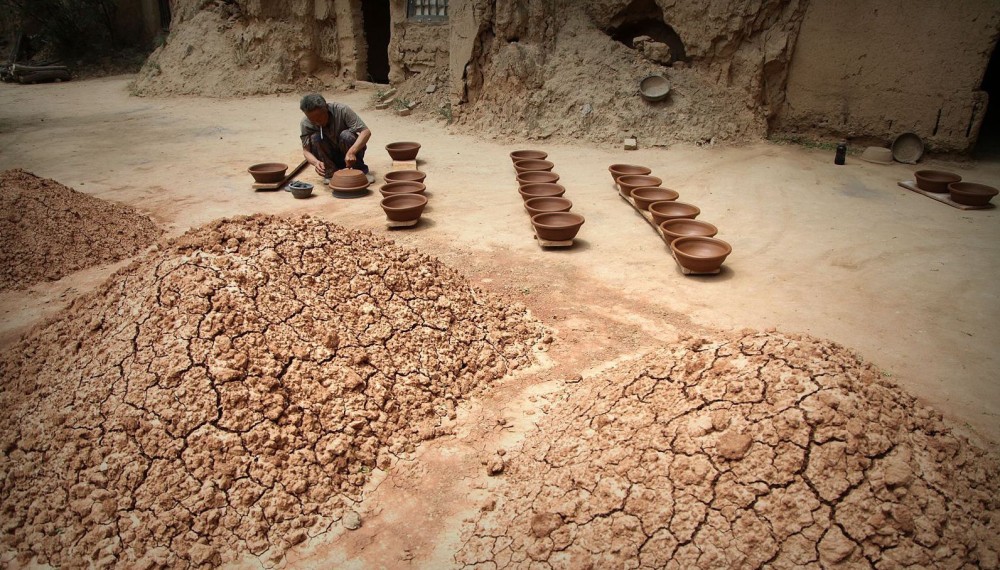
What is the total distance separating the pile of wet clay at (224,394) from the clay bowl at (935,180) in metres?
5.92

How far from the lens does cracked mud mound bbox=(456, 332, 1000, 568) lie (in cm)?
197

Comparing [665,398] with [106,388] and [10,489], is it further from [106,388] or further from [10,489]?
[10,489]

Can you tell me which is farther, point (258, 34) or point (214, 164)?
point (258, 34)

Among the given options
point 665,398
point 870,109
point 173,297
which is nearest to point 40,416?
point 173,297

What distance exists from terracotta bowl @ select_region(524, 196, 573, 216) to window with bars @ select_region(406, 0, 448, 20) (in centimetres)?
702

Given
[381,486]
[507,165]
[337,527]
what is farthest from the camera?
[507,165]

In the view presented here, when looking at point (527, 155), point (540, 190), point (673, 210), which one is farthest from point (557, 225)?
point (527, 155)

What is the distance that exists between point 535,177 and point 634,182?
123 centimetres

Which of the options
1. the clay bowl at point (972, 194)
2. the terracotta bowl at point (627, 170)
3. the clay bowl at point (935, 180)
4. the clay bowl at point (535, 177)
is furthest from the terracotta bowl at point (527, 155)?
the clay bowl at point (972, 194)

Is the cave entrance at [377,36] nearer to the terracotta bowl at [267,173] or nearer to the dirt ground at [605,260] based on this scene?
the dirt ground at [605,260]

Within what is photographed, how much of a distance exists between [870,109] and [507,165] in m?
5.46

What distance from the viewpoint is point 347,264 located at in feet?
11.7

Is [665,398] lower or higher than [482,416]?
higher

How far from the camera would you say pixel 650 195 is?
634cm
